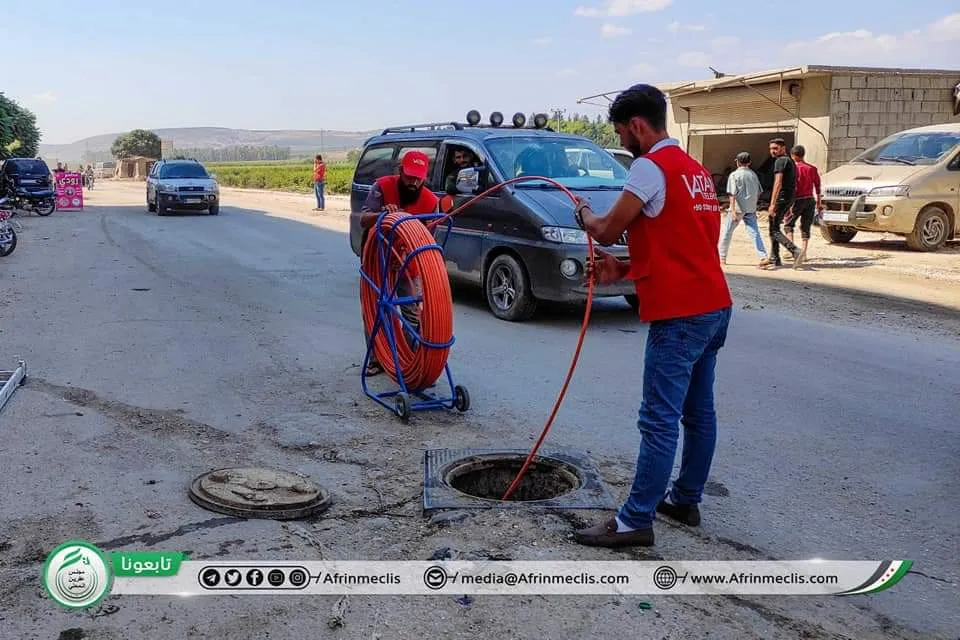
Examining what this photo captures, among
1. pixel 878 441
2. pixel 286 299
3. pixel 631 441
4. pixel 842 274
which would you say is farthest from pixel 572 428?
pixel 842 274

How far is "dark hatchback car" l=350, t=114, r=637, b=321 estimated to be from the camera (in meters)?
8.88

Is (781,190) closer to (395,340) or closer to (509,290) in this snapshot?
(509,290)

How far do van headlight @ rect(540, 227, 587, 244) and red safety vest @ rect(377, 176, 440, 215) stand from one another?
2317 mm

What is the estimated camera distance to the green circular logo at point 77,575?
3.38 m

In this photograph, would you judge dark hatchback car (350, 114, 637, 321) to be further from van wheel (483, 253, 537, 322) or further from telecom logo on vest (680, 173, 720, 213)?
telecom logo on vest (680, 173, 720, 213)

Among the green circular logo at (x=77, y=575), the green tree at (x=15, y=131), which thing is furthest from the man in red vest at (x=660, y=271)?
the green tree at (x=15, y=131)

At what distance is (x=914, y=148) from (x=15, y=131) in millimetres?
38519

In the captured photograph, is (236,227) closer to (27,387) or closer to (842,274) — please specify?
(842,274)

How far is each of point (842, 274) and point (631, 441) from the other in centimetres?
935

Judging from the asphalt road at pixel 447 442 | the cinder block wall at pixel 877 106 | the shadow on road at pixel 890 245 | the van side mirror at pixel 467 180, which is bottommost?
the asphalt road at pixel 447 442

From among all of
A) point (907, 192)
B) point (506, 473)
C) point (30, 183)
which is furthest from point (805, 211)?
point (30, 183)

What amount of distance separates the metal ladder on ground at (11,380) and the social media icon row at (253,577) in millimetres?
3108

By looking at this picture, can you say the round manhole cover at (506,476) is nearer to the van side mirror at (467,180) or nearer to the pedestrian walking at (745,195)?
the van side mirror at (467,180)

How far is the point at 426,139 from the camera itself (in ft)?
35.7
